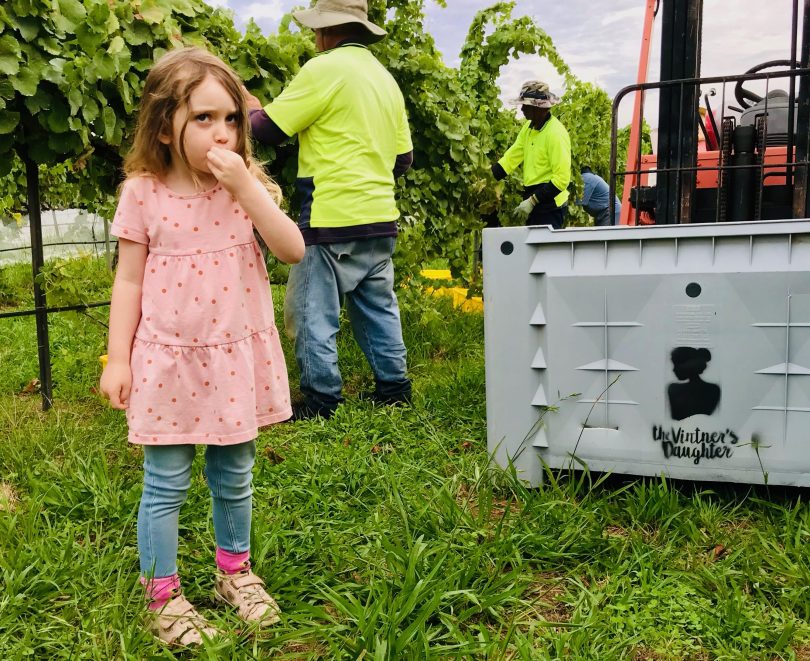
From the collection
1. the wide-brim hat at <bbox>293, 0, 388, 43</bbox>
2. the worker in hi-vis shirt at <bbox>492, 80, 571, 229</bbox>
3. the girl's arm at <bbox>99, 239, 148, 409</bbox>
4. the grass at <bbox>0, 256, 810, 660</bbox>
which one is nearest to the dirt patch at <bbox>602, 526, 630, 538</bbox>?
the grass at <bbox>0, 256, 810, 660</bbox>

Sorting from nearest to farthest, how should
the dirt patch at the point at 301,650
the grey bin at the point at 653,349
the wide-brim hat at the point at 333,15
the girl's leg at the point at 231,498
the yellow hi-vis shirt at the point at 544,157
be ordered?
1. the dirt patch at the point at 301,650
2. the girl's leg at the point at 231,498
3. the grey bin at the point at 653,349
4. the wide-brim hat at the point at 333,15
5. the yellow hi-vis shirt at the point at 544,157

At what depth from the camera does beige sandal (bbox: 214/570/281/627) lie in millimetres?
1892

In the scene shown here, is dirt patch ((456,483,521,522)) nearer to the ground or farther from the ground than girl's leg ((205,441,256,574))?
nearer to the ground

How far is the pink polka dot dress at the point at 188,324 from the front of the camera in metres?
1.74

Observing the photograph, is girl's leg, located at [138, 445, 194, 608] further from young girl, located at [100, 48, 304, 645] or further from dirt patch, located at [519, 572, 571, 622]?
dirt patch, located at [519, 572, 571, 622]

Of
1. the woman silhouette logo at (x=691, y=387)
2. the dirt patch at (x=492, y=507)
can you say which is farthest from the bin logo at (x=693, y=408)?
the dirt patch at (x=492, y=507)

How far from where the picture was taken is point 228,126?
1.76m

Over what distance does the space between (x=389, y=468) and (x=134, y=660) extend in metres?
1.24

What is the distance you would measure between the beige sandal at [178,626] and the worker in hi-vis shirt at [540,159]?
4.77 m

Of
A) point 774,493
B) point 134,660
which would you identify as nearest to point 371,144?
point 774,493

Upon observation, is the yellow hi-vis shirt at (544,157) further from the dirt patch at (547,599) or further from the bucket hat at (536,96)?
the dirt patch at (547,599)

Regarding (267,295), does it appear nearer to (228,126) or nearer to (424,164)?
(228,126)

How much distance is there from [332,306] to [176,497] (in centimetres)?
174

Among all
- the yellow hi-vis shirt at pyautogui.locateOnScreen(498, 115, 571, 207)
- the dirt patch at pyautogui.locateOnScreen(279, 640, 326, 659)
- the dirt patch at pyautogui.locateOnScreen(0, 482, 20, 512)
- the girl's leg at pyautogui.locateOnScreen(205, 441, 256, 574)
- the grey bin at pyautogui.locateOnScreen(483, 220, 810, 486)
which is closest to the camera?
the dirt patch at pyautogui.locateOnScreen(279, 640, 326, 659)
